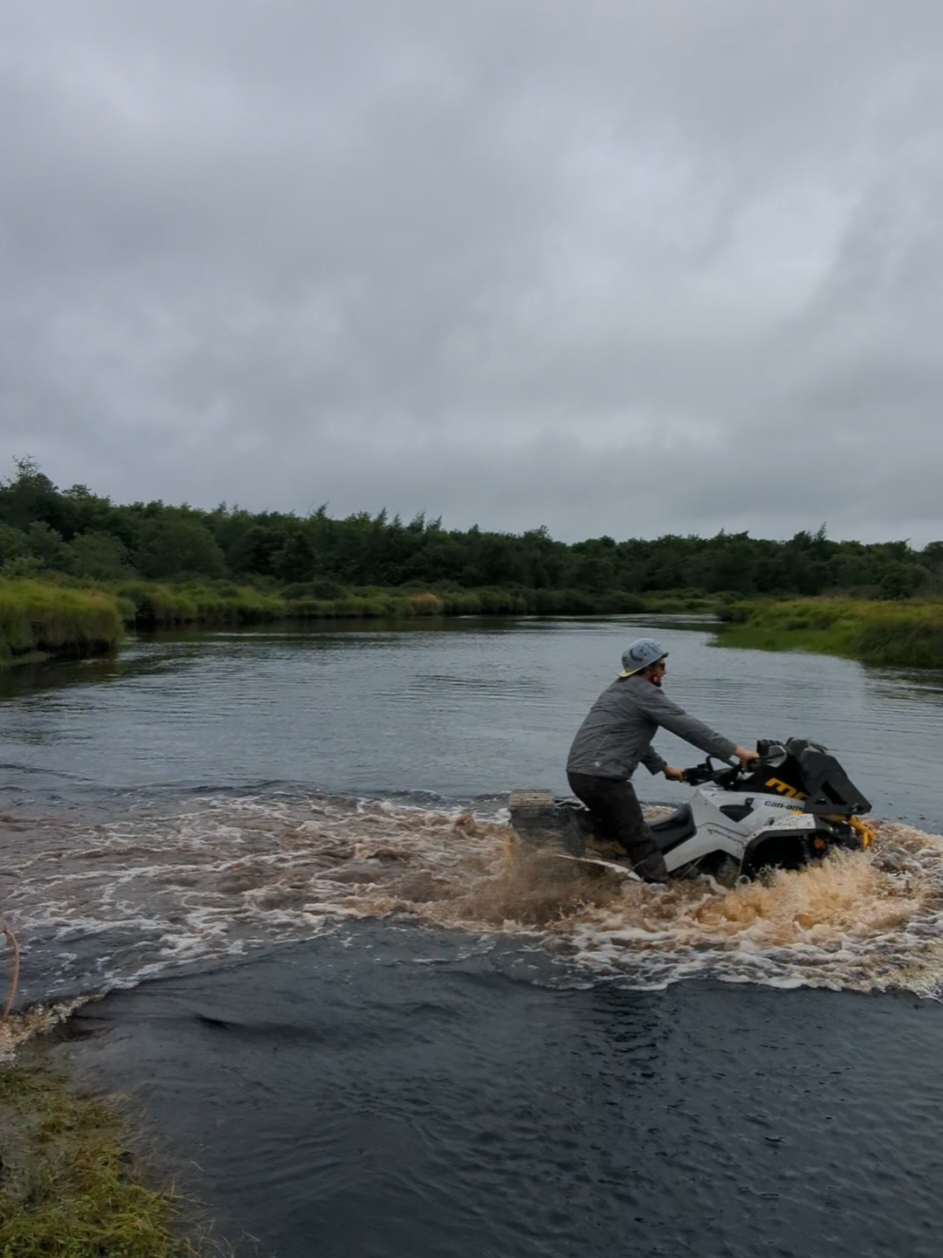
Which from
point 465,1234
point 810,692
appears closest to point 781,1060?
point 465,1234

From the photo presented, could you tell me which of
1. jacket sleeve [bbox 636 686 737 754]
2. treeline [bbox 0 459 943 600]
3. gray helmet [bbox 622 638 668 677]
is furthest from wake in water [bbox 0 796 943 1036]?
treeline [bbox 0 459 943 600]

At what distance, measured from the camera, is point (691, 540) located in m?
168

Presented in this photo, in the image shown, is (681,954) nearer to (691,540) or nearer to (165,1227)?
(165,1227)

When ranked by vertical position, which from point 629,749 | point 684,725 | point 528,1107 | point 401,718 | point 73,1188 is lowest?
point 528,1107

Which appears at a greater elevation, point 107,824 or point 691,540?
point 691,540

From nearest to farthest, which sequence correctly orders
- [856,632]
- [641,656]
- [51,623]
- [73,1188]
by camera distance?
1. [73,1188]
2. [641,656]
3. [51,623]
4. [856,632]

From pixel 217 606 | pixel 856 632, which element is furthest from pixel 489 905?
pixel 217 606

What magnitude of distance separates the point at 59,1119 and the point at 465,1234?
225 centimetres

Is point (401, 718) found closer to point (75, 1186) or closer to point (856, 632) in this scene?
point (75, 1186)

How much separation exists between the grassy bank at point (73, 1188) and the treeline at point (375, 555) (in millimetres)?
71462

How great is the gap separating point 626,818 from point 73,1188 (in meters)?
5.67

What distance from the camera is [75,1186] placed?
16.6ft

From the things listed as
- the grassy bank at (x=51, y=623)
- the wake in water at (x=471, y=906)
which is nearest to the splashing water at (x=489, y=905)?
the wake in water at (x=471, y=906)

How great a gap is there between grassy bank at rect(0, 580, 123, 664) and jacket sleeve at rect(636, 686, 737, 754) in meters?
30.3
